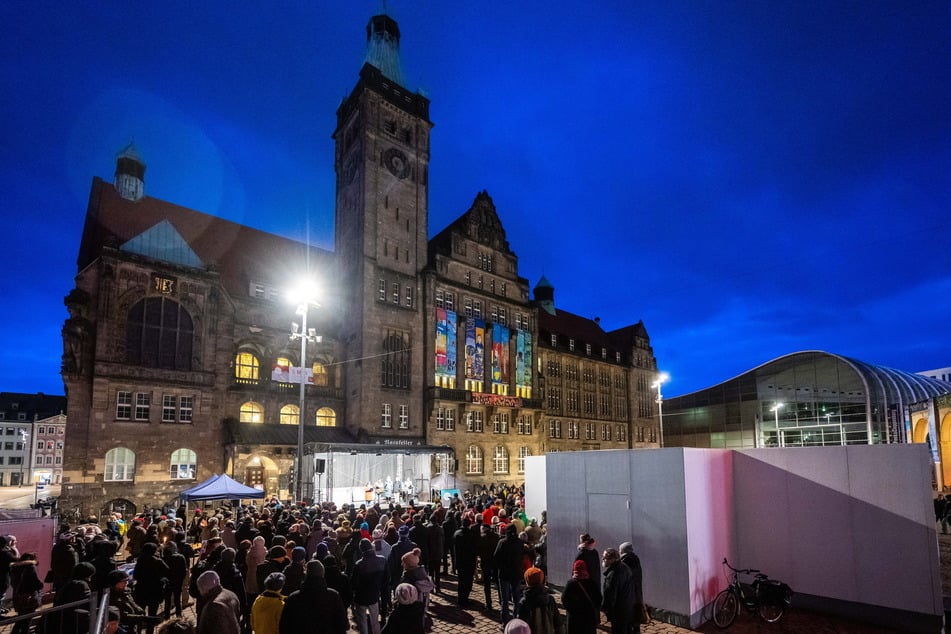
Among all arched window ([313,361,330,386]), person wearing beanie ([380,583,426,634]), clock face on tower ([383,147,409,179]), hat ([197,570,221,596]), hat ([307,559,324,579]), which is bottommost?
person wearing beanie ([380,583,426,634])

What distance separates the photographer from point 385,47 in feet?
162

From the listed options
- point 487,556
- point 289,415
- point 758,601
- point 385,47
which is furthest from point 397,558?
point 385,47

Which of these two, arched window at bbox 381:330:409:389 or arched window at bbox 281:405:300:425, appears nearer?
arched window at bbox 281:405:300:425

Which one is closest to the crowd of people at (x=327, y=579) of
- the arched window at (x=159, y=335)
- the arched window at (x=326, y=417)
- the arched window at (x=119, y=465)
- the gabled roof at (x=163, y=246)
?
the arched window at (x=119, y=465)

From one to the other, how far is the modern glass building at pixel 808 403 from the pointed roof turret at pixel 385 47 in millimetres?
47028

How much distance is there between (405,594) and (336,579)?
3.11 meters

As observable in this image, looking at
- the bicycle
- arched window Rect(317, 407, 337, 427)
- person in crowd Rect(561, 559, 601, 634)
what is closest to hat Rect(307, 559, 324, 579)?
person in crowd Rect(561, 559, 601, 634)

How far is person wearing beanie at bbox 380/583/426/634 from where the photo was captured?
6.58 m

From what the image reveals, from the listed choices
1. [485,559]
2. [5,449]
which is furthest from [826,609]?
[5,449]

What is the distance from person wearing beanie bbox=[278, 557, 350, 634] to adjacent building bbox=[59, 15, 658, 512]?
1751 cm

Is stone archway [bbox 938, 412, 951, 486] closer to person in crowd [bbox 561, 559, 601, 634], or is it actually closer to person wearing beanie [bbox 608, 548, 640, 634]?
person wearing beanie [bbox 608, 548, 640, 634]

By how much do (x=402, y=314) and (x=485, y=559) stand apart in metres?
32.3

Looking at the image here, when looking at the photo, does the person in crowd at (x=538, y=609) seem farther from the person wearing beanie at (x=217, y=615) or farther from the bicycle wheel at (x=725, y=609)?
the bicycle wheel at (x=725, y=609)

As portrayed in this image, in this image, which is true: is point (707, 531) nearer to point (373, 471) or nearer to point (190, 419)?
point (373, 471)
